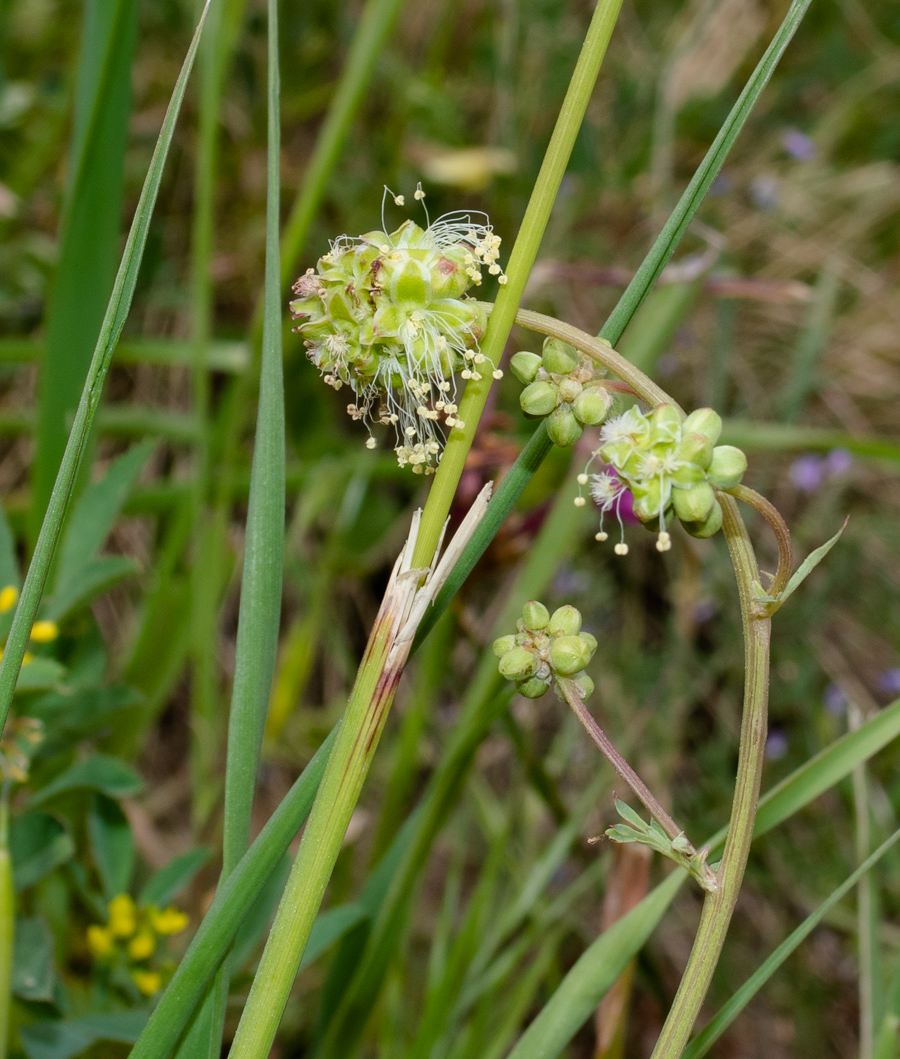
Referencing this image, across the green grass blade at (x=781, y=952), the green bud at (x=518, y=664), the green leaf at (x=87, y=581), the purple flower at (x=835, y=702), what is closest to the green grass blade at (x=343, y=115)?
the green leaf at (x=87, y=581)

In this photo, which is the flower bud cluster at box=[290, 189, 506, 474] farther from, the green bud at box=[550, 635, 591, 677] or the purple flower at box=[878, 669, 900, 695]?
the purple flower at box=[878, 669, 900, 695]

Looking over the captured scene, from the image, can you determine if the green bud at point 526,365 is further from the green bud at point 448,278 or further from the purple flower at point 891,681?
the purple flower at point 891,681

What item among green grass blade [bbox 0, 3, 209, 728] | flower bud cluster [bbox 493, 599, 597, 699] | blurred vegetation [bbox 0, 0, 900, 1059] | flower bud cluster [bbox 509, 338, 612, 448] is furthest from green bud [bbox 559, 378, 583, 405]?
blurred vegetation [bbox 0, 0, 900, 1059]

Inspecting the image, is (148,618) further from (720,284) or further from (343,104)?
(720,284)

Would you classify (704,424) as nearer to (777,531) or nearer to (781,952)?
(777,531)

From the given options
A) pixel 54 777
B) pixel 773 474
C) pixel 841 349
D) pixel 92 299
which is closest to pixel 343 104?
pixel 92 299

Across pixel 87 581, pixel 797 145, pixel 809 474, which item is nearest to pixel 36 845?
pixel 87 581
